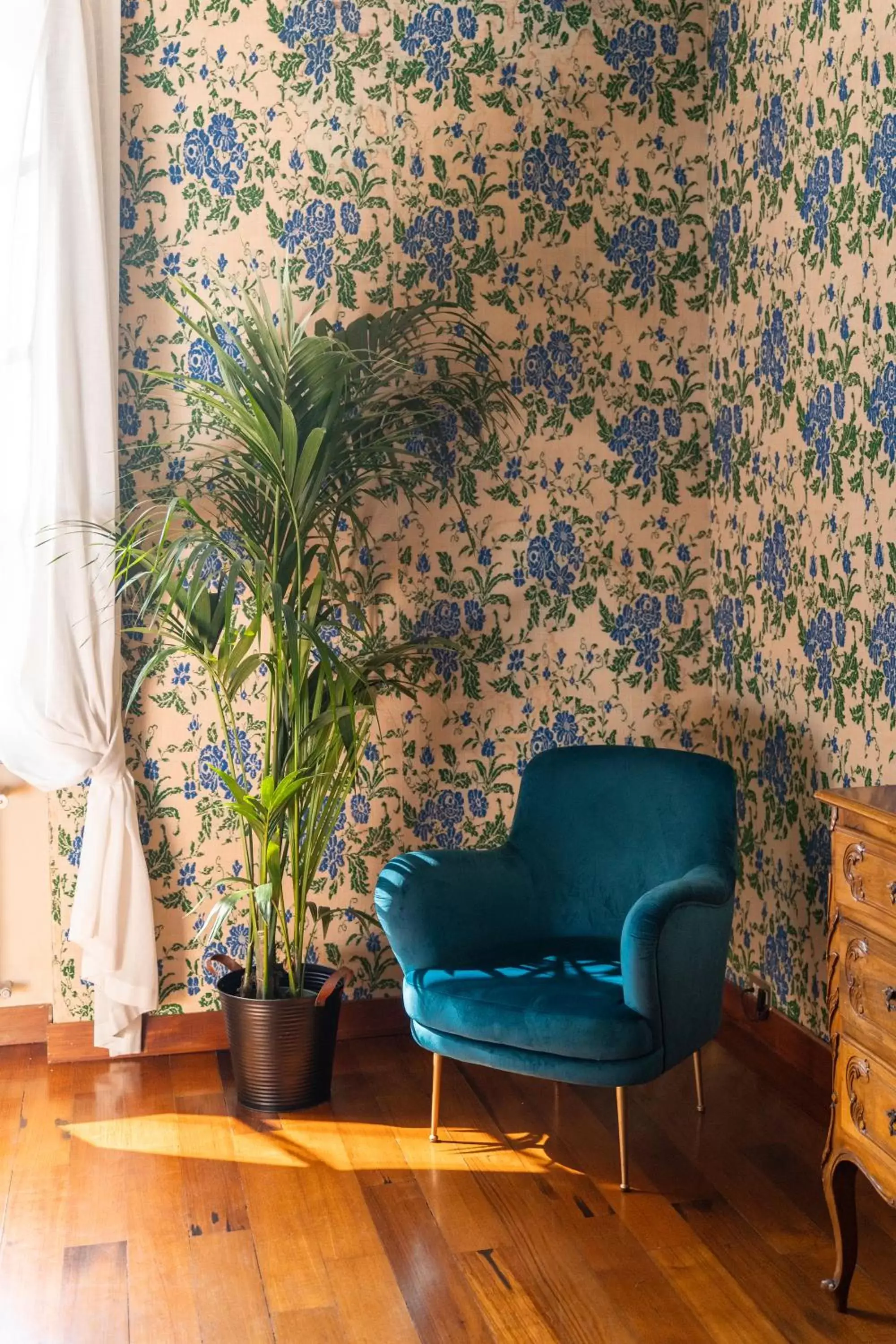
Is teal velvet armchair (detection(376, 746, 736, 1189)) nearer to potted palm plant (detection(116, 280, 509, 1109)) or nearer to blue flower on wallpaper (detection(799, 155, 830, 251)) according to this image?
potted palm plant (detection(116, 280, 509, 1109))

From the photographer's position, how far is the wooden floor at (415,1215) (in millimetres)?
2279

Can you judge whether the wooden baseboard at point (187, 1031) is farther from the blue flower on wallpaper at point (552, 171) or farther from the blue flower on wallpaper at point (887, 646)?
the blue flower on wallpaper at point (552, 171)


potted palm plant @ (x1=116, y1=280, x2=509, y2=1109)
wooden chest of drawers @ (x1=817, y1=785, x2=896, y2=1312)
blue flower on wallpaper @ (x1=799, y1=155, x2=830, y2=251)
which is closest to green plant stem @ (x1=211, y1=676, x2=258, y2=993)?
potted palm plant @ (x1=116, y1=280, x2=509, y2=1109)

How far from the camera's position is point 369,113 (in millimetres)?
3531

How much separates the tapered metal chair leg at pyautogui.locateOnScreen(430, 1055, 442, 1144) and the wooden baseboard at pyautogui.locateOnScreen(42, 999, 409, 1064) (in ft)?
2.26

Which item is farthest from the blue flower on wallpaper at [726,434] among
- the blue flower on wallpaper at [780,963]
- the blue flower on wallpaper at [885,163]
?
the blue flower on wallpaper at [780,963]

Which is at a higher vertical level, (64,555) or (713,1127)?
(64,555)

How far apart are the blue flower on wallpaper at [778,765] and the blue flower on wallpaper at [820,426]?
2.35ft

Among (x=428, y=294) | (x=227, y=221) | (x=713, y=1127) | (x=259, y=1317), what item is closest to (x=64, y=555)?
(x=227, y=221)

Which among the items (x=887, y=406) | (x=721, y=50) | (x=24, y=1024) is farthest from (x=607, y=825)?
(x=721, y=50)

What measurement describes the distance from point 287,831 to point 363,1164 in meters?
0.84

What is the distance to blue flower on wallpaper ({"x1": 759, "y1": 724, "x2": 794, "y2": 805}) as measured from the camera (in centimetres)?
336

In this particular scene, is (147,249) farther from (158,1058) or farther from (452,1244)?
(452,1244)

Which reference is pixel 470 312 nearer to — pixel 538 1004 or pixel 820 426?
pixel 820 426
